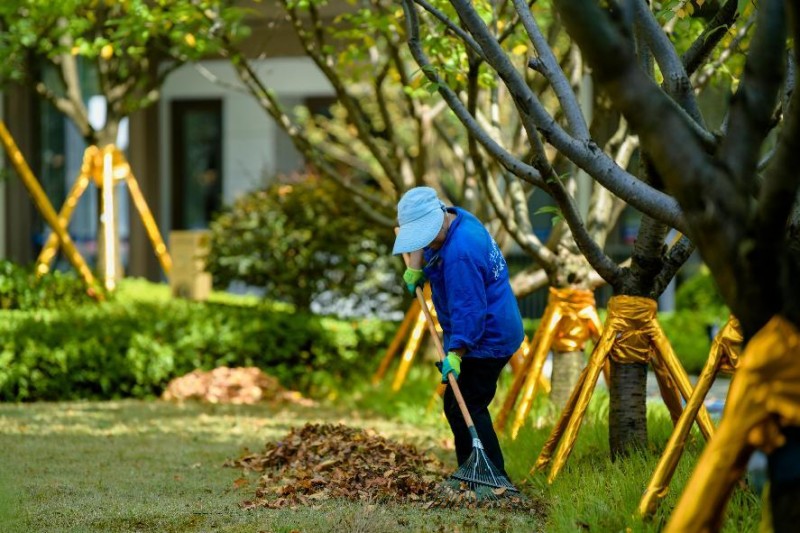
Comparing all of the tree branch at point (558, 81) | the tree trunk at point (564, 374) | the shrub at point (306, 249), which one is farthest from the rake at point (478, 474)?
the shrub at point (306, 249)

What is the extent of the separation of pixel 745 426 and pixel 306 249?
832 cm

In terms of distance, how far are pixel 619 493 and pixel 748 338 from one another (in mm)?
1758

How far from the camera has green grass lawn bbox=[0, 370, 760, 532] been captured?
16.2ft

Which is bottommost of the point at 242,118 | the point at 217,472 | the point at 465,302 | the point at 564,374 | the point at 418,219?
the point at 217,472

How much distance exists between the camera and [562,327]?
7.30 meters

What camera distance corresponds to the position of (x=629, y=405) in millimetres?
5848

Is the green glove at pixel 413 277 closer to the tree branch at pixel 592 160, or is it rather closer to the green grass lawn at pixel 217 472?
the green grass lawn at pixel 217 472

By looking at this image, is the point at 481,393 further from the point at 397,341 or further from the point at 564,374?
the point at 397,341

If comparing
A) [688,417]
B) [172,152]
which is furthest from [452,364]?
[172,152]

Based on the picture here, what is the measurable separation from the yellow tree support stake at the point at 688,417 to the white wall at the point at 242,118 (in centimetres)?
1349

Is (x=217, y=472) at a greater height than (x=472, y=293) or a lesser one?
lesser

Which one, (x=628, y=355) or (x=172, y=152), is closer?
(x=628, y=355)

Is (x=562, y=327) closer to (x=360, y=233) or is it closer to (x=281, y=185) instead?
(x=360, y=233)

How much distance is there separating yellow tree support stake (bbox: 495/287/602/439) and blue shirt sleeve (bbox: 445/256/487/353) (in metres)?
1.60
